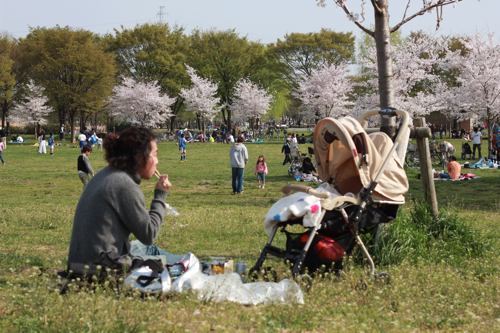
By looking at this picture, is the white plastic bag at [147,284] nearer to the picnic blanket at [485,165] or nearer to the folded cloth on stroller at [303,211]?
the folded cloth on stroller at [303,211]

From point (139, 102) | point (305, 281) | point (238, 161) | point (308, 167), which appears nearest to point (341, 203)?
point (305, 281)

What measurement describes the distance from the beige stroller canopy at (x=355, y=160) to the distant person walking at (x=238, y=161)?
28.8 ft

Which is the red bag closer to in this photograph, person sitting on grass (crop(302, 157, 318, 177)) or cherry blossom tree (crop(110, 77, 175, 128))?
person sitting on grass (crop(302, 157, 318, 177))

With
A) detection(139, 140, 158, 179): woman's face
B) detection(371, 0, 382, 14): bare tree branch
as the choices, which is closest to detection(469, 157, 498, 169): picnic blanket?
detection(371, 0, 382, 14): bare tree branch

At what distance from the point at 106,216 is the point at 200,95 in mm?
53472

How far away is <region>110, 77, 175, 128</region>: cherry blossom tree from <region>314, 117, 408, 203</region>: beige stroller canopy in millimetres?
50150

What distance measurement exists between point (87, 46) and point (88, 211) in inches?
1968

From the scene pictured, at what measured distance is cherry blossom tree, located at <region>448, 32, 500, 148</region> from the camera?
94.2 ft

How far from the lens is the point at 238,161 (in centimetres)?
1427

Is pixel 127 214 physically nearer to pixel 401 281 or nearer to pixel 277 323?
pixel 277 323

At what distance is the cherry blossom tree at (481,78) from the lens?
28719mm

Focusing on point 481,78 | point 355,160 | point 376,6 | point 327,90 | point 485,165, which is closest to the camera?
point 355,160

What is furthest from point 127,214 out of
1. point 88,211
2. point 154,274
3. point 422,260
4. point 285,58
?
point 285,58

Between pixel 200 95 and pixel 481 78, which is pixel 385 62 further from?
pixel 200 95
